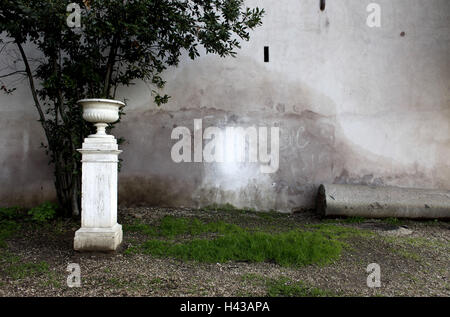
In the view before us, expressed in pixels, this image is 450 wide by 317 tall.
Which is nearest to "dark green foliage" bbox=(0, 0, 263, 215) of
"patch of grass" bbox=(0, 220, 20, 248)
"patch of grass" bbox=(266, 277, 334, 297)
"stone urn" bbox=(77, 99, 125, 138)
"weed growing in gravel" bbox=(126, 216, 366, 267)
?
"patch of grass" bbox=(0, 220, 20, 248)

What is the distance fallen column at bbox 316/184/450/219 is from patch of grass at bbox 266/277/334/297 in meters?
2.69

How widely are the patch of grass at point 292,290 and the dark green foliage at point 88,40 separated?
10.8 ft

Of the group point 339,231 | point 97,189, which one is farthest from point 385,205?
point 97,189

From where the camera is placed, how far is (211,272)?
3137 mm

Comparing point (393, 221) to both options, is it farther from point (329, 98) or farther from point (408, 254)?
point (329, 98)

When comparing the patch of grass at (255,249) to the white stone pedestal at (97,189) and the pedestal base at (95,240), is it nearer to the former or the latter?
the pedestal base at (95,240)

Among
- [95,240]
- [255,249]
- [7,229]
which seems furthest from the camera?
[7,229]

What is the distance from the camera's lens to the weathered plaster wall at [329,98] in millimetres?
5871

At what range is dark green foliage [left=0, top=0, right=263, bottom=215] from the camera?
3.95 meters

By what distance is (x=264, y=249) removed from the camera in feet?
12.0

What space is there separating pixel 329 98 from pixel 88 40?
4.11 m

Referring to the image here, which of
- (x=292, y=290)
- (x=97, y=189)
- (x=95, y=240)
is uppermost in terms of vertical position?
(x=97, y=189)

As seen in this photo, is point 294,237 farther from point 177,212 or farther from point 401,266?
point 177,212
